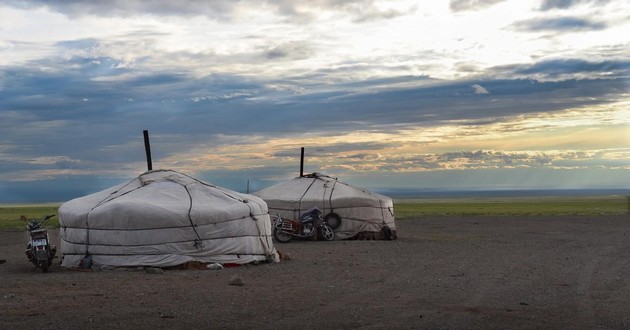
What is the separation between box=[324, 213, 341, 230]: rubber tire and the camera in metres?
24.2

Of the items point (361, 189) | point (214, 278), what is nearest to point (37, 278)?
point (214, 278)

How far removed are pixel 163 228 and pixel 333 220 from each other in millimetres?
9665

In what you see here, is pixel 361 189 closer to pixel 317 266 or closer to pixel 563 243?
pixel 563 243

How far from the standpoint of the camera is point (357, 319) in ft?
30.0

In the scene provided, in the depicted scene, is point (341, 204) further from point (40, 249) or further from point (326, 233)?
point (40, 249)

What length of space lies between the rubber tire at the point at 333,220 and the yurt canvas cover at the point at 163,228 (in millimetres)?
7553

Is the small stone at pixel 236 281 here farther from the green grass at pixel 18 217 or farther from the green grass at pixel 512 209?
the green grass at pixel 512 209

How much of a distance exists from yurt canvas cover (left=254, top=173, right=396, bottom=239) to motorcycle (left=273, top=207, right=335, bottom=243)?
520 millimetres

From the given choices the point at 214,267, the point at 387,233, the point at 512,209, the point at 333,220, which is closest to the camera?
the point at 214,267

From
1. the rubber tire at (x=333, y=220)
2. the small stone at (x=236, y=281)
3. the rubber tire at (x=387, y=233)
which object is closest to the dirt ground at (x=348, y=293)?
the small stone at (x=236, y=281)

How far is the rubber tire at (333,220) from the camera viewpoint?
24172 millimetres

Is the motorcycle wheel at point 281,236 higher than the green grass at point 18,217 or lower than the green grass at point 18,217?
higher

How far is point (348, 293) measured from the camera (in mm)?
11477

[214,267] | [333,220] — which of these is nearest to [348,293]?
[214,267]
